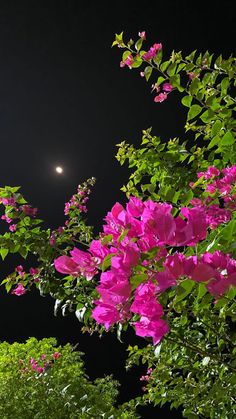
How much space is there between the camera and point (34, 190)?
5.66 metres

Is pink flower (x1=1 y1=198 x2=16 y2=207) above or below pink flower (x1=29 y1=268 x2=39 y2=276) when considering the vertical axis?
above

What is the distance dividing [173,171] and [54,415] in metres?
3.33

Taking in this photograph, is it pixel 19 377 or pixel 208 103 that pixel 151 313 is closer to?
pixel 208 103

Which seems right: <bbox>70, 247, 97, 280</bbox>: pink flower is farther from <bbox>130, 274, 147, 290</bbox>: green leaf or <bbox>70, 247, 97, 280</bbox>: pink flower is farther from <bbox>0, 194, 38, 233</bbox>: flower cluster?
<bbox>0, 194, 38, 233</bbox>: flower cluster

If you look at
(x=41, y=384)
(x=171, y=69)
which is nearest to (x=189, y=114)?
(x=171, y=69)

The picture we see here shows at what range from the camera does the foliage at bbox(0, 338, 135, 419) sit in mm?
4023

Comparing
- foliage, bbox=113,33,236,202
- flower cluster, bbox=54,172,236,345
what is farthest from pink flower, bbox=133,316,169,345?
foliage, bbox=113,33,236,202

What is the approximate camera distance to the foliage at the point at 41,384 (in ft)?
13.2

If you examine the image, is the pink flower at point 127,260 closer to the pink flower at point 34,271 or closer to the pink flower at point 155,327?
the pink flower at point 155,327

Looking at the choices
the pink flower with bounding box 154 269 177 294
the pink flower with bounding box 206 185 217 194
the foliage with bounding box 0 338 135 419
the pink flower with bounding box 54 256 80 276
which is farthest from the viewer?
the foliage with bounding box 0 338 135 419

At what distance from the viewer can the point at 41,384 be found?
141 inches

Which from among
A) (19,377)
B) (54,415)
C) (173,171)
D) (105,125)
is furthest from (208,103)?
(19,377)

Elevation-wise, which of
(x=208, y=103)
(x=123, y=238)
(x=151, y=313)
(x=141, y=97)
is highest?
(x=141, y=97)

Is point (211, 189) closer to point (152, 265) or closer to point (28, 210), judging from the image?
point (152, 265)
